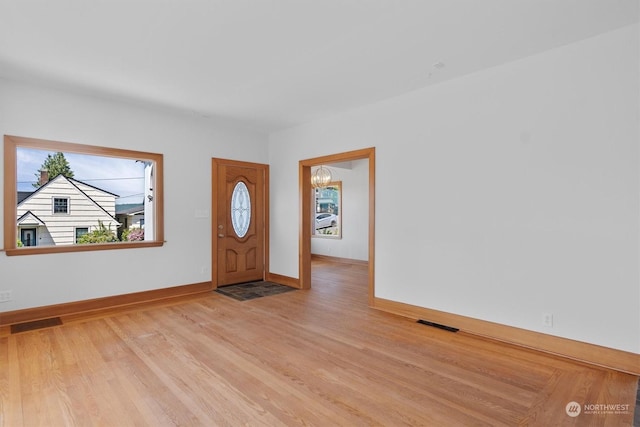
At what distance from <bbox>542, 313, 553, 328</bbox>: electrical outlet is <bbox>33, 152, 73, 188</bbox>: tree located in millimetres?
5753

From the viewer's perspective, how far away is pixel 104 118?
14.6 feet

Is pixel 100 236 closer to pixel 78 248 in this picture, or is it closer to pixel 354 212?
pixel 78 248

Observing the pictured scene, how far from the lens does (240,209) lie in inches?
238

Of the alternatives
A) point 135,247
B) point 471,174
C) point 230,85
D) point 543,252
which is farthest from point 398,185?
point 135,247

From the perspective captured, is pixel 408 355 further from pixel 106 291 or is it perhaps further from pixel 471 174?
pixel 106 291

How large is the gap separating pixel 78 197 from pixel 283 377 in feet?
12.6

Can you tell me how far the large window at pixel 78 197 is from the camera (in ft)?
12.9

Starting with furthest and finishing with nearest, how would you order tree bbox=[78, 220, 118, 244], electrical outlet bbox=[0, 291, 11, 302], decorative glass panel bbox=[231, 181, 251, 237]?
decorative glass panel bbox=[231, 181, 251, 237] → tree bbox=[78, 220, 118, 244] → electrical outlet bbox=[0, 291, 11, 302]

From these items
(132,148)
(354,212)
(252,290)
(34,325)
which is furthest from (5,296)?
(354,212)

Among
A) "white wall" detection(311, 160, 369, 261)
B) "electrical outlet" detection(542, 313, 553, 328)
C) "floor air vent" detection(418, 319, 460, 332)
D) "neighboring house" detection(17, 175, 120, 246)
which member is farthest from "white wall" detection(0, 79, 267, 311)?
"electrical outlet" detection(542, 313, 553, 328)

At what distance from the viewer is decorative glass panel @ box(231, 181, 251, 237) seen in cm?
596

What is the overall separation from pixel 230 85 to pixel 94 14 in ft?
5.14

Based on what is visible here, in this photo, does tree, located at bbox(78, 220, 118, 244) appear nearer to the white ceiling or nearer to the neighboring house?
the neighboring house

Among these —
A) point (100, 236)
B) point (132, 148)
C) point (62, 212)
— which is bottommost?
point (100, 236)
